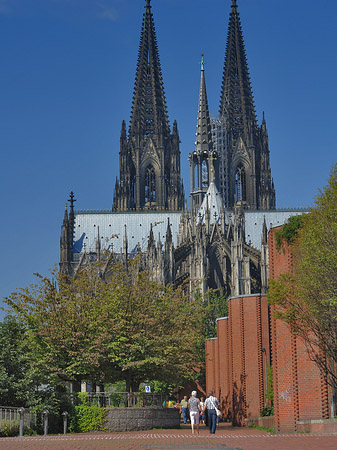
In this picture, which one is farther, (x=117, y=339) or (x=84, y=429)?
(x=117, y=339)

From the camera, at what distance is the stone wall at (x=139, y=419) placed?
30938 millimetres

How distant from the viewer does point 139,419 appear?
31547mm

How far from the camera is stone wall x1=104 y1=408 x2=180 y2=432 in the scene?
3094 centimetres

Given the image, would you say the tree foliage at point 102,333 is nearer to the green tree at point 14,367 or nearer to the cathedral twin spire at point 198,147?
the green tree at point 14,367

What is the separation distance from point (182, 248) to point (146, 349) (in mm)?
57764

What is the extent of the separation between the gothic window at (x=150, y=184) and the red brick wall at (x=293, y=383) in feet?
303

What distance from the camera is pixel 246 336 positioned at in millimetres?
34562

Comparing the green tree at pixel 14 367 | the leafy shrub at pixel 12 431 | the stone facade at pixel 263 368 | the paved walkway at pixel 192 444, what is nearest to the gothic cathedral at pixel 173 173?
the stone facade at pixel 263 368

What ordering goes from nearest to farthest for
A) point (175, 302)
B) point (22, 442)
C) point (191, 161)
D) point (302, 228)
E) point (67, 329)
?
point (22, 442) → point (302, 228) → point (67, 329) → point (175, 302) → point (191, 161)

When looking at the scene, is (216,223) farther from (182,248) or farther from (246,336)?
(246,336)

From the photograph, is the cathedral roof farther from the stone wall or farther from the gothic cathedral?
the stone wall

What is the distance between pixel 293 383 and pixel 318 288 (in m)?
4.40

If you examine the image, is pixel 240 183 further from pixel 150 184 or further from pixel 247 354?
pixel 247 354

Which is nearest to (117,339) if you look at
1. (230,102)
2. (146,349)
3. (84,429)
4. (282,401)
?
(146,349)
